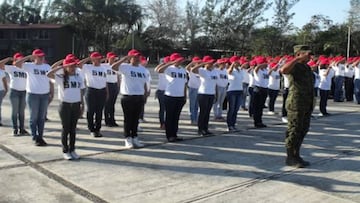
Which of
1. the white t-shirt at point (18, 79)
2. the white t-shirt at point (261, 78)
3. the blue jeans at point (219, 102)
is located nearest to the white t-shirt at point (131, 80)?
the white t-shirt at point (18, 79)

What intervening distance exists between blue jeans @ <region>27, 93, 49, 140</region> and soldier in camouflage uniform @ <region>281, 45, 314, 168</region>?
4.47 metres

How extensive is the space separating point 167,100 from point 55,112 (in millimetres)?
5131

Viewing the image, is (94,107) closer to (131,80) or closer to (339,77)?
(131,80)

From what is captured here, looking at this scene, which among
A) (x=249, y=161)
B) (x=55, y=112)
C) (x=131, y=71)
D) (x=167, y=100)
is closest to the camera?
(x=249, y=161)

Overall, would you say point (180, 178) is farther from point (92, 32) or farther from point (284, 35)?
point (92, 32)

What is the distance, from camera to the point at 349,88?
17.7 metres

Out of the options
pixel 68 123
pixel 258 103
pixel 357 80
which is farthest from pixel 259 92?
pixel 357 80

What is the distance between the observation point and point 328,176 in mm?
6621

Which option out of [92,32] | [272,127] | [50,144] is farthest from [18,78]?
[92,32]

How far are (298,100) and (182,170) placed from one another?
2078mm

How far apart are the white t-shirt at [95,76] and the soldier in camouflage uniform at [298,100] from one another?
13.8ft

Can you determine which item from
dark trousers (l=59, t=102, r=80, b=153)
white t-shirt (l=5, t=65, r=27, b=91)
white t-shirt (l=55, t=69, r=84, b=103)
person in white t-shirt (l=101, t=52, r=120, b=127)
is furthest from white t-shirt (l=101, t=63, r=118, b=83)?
dark trousers (l=59, t=102, r=80, b=153)

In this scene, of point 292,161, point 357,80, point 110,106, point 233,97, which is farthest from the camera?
point 357,80

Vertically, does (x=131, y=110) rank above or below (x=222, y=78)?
below
